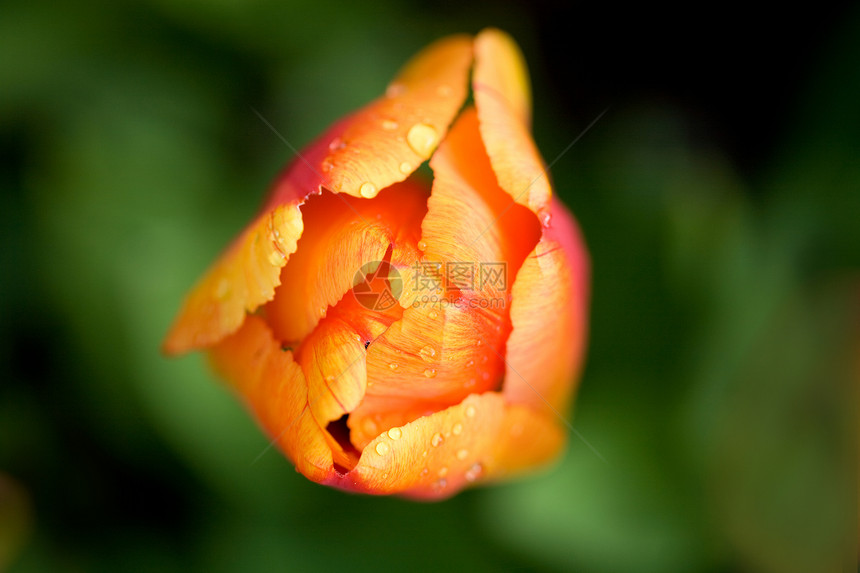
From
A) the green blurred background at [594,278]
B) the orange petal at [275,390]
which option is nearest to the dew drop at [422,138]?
the orange petal at [275,390]

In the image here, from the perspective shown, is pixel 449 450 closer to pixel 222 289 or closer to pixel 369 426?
pixel 369 426

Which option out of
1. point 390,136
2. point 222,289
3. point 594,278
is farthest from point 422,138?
point 594,278

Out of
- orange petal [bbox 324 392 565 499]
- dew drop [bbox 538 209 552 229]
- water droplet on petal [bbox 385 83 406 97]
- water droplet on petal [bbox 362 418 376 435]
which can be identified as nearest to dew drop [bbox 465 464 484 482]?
orange petal [bbox 324 392 565 499]

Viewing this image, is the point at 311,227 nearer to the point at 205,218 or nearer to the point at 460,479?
the point at 460,479

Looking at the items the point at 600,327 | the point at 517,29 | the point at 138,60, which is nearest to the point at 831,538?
the point at 600,327

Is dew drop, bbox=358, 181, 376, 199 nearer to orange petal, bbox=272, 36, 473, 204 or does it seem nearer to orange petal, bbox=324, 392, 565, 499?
orange petal, bbox=272, 36, 473, 204
